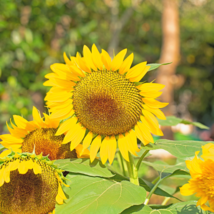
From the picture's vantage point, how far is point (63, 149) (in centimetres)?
82

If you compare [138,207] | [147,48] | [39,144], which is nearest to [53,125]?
[39,144]

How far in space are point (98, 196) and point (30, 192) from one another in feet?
0.53

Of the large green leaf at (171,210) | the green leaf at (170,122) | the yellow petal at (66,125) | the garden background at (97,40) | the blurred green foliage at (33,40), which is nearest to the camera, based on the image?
the large green leaf at (171,210)

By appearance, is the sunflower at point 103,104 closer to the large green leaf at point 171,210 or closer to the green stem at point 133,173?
the green stem at point 133,173

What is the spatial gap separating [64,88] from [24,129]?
173 mm

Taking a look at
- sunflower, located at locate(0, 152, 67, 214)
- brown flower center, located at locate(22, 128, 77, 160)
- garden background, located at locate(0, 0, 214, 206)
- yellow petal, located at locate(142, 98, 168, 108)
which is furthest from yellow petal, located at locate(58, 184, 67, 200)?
garden background, located at locate(0, 0, 214, 206)

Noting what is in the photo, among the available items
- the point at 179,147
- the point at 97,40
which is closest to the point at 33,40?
the point at 97,40

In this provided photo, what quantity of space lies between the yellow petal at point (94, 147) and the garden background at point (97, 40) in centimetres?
96

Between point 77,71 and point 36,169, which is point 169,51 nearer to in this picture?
point 77,71

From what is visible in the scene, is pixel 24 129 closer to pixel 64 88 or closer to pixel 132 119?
pixel 64 88

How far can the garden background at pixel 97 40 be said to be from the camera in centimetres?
326

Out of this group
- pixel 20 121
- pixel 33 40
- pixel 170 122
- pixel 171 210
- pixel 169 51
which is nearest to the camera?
pixel 171 210

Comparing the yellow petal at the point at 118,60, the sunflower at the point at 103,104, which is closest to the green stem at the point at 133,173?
the sunflower at the point at 103,104

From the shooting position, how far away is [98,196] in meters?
0.69
